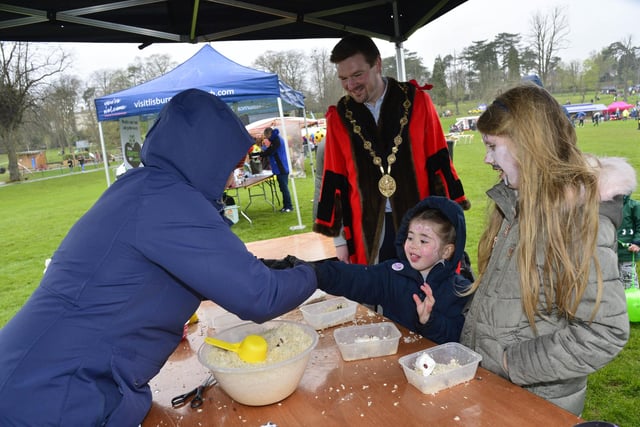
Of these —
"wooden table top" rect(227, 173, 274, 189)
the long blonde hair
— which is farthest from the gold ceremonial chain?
"wooden table top" rect(227, 173, 274, 189)

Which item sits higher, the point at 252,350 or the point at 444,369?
the point at 252,350

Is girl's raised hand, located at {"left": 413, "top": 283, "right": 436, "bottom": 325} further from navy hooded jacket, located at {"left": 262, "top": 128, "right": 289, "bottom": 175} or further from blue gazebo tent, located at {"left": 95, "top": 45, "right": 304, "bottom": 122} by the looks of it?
navy hooded jacket, located at {"left": 262, "top": 128, "right": 289, "bottom": 175}

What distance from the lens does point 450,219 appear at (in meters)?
1.94

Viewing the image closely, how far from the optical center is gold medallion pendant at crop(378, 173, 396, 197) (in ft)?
8.24

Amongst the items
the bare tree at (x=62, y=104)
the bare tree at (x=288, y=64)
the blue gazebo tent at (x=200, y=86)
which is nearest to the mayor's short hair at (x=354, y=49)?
the blue gazebo tent at (x=200, y=86)

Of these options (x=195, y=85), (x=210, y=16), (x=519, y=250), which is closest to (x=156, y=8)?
(x=210, y=16)

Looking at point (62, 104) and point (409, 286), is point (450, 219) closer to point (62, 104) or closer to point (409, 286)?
point (409, 286)

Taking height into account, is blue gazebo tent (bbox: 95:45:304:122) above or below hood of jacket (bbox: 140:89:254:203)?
above

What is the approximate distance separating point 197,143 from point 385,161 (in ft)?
4.95

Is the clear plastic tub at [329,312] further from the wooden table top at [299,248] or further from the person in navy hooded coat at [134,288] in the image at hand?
the wooden table top at [299,248]

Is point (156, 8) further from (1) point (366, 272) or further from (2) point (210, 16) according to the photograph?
(1) point (366, 272)

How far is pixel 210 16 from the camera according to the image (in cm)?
337

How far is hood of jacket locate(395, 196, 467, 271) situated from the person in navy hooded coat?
881mm

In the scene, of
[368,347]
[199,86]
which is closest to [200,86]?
[199,86]
